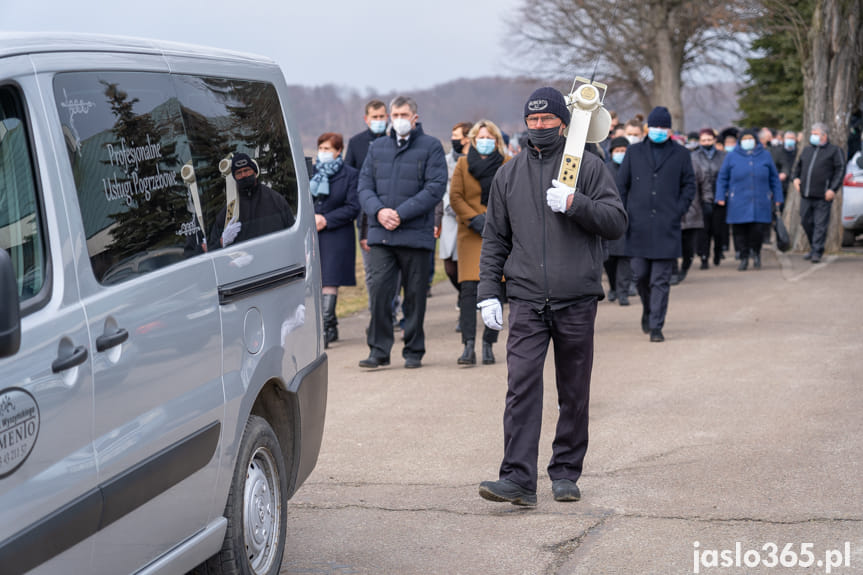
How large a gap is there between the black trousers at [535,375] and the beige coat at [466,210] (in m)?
3.86

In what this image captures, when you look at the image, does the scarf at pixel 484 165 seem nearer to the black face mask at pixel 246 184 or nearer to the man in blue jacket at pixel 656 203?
the man in blue jacket at pixel 656 203

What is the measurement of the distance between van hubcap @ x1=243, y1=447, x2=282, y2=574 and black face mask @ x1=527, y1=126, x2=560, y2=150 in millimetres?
2023

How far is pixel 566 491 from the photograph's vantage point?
5707 mm

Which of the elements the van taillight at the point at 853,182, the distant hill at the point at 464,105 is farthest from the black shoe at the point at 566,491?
the distant hill at the point at 464,105

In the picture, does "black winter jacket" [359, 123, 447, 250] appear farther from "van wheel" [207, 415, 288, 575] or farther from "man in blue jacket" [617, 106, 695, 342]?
"van wheel" [207, 415, 288, 575]

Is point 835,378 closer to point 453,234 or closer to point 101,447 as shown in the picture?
point 453,234

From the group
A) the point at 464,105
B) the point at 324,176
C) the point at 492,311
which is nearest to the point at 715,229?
the point at 324,176

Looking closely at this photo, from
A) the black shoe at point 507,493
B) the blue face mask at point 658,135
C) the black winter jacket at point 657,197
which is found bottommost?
the black shoe at point 507,493

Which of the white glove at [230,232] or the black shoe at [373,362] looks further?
the black shoe at [373,362]

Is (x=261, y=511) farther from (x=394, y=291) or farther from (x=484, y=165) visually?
(x=484, y=165)

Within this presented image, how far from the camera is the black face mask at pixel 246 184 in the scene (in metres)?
4.46

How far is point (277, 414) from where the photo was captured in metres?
4.80

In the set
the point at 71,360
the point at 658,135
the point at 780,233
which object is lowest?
the point at 780,233

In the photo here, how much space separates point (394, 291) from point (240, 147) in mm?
5009
